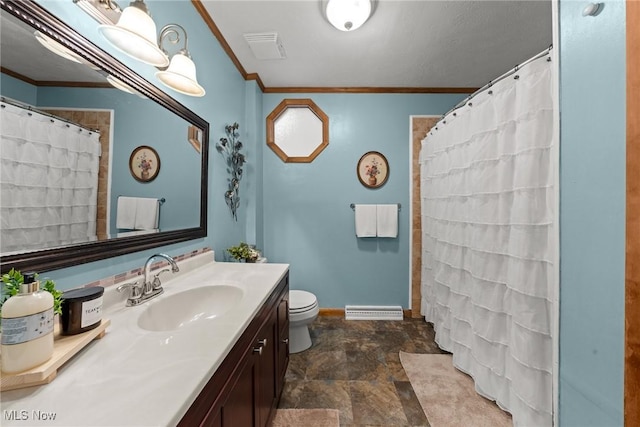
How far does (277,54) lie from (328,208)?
4.74 feet

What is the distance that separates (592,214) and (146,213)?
1.73m

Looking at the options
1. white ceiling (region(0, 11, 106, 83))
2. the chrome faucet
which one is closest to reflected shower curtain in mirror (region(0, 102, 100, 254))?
white ceiling (region(0, 11, 106, 83))

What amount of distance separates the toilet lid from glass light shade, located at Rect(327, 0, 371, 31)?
6.49ft

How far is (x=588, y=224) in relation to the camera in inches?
29.9

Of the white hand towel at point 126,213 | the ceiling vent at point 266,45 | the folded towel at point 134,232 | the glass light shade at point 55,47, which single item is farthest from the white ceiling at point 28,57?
Result: the ceiling vent at point 266,45

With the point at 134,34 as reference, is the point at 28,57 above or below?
below

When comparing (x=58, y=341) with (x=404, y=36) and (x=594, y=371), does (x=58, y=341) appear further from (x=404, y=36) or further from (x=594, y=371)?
(x=404, y=36)

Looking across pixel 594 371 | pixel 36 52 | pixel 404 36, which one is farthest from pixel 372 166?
pixel 36 52

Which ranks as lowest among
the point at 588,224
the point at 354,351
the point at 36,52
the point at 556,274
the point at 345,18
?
the point at 354,351

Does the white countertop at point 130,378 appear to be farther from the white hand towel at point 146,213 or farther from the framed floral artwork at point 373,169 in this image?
the framed floral artwork at point 373,169

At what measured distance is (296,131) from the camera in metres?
2.55

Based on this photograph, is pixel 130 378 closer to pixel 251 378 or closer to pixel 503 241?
pixel 251 378

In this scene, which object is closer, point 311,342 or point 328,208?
point 311,342

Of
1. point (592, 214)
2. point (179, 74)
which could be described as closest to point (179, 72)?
point (179, 74)
